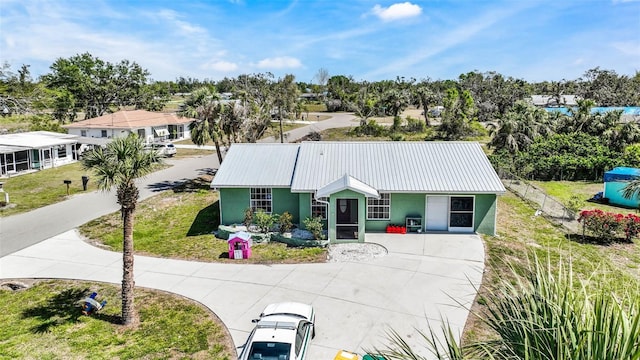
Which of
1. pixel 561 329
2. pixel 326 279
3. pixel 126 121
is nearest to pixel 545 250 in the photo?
pixel 326 279

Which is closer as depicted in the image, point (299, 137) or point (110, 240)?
point (110, 240)

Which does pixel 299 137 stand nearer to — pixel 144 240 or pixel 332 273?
A: pixel 144 240

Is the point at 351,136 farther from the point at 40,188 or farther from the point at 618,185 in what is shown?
the point at 40,188

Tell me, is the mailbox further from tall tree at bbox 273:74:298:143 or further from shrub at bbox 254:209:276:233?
tall tree at bbox 273:74:298:143

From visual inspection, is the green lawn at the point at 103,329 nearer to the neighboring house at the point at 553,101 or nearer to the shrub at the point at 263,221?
the shrub at the point at 263,221

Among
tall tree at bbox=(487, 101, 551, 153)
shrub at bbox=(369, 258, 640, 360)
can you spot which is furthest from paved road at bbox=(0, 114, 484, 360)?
tall tree at bbox=(487, 101, 551, 153)

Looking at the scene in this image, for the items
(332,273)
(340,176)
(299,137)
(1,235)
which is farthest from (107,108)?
(332,273)
